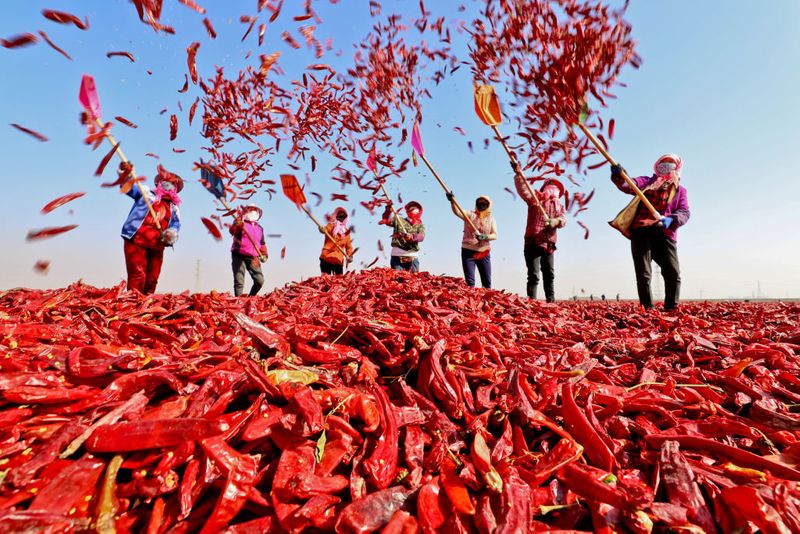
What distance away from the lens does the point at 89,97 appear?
5145mm

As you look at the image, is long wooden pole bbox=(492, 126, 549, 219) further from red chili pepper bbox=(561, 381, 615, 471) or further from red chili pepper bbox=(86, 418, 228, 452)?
red chili pepper bbox=(86, 418, 228, 452)

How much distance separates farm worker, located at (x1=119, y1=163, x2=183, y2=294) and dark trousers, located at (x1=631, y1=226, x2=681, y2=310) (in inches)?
292

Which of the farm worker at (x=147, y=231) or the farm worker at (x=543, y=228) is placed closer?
the farm worker at (x=147, y=231)

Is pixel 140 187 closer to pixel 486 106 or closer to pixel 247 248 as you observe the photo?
pixel 247 248

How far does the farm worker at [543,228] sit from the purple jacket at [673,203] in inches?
49.1

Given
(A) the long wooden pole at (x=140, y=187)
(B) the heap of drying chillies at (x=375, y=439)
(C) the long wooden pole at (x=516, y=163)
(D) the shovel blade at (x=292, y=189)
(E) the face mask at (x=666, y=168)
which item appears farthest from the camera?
(D) the shovel blade at (x=292, y=189)

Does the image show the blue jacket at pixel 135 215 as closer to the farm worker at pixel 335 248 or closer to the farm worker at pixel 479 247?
the farm worker at pixel 335 248

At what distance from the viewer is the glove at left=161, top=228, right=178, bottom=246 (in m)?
6.01

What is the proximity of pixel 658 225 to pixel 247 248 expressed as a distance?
7.69 meters

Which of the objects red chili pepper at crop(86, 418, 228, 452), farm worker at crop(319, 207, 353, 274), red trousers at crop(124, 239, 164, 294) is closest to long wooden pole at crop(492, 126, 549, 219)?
farm worker at crop(319, 207, 353, 274)

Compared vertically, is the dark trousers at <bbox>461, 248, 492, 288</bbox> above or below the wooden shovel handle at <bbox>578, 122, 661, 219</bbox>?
below

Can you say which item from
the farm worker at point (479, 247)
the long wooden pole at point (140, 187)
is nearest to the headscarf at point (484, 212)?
the farm worker at point (479, 247)

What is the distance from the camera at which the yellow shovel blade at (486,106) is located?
24.5 feet

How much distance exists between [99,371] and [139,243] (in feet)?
17.0
